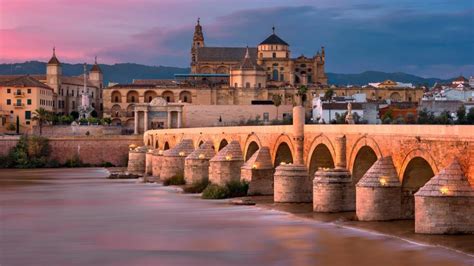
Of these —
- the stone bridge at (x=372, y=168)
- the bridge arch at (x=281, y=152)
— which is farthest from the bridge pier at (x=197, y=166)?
the bridge arch at (x=281, y=152)

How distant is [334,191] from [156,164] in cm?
2836

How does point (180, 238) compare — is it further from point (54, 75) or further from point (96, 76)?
point (96, 76)

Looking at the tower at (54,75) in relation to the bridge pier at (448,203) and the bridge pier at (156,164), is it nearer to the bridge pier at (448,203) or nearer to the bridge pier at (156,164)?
the bridge pier at (156,164)

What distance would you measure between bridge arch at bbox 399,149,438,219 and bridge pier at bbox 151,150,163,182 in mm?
29175

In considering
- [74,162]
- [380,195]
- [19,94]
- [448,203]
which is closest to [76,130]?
[74,162]

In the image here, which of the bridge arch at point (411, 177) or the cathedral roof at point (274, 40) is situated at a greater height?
the cathedral roof at point (274, 40)

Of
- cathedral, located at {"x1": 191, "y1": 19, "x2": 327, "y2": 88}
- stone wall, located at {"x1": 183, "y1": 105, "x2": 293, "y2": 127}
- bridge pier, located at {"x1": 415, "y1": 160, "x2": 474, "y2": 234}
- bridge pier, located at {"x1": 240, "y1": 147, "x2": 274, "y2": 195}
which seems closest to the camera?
bridge pier, located at {"x1": 415, "y1": 160, "x2": 474, "y2": 234}

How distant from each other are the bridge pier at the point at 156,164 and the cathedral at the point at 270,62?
52.1m

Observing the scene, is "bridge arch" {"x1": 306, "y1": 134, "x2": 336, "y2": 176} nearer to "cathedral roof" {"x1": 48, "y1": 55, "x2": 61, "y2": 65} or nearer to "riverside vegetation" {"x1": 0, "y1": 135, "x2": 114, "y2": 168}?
"riverside vegetation" {"x1": 0, "y1": 135, "x2": 114, "y2": 168}

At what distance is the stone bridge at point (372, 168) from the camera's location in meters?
21.9

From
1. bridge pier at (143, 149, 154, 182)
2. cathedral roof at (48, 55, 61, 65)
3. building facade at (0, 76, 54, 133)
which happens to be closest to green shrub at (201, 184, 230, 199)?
bridge pier at (143, 149, 154, 182)

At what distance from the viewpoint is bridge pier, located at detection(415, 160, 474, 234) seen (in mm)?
21516

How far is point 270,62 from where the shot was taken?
4437 inches

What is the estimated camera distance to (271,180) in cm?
3566
